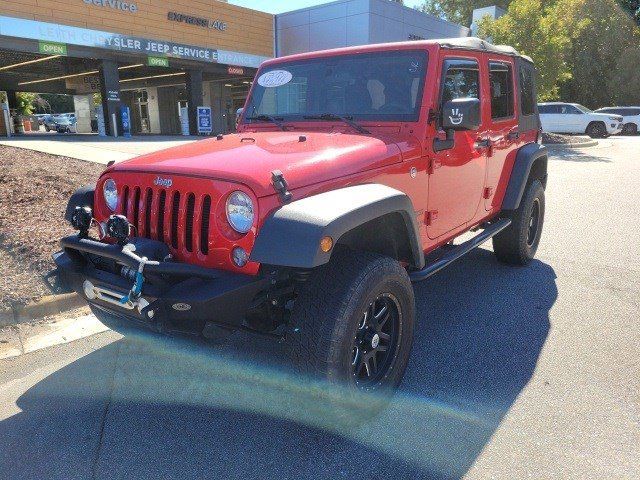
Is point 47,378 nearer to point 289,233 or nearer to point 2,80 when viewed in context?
point 289,233

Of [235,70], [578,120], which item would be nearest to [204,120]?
[235,70]

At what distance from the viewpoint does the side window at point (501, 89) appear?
430cm

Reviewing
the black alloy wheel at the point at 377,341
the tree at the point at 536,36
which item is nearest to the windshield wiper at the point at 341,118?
the black alloy wheel at the point at 377,341

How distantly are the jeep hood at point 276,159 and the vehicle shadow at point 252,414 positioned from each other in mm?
1037

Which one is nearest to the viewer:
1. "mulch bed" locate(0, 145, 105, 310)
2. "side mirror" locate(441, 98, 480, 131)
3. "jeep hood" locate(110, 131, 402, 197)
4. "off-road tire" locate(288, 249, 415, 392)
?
"off-road tire" locate(288, 249, 415, 392)

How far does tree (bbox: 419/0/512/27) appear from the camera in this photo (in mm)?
43581

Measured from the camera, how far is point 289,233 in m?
2.22

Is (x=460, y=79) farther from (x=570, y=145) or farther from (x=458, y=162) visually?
(x=570, y=145)

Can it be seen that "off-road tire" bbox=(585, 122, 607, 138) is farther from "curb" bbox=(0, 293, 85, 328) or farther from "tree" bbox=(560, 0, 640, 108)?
"curb" bbox=(0, 293, 85, 328)

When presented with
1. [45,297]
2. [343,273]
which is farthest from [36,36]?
[343,273]

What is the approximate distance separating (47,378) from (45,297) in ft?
3.53

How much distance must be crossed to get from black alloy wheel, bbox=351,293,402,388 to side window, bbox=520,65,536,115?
10.2 ft

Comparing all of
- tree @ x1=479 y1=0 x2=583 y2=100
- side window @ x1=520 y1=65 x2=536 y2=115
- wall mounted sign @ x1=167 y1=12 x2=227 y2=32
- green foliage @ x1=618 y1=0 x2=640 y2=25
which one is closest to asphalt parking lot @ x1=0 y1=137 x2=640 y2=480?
side window @ x1=520 y1=65 x2=536 y2=115

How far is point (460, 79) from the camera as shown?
148 inches
